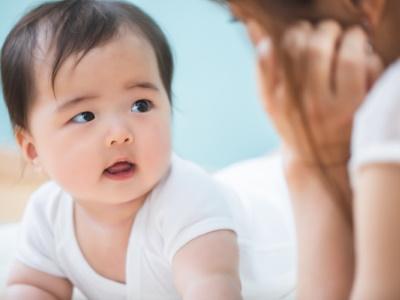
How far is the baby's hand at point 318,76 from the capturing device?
46 centimetres

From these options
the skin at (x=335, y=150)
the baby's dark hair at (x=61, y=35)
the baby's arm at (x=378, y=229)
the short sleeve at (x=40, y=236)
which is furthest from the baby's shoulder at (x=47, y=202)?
the baby's arm at (x=378, y=229)

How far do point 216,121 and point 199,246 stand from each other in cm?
25

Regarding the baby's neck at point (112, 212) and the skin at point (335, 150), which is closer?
the skin at point (335, 150)

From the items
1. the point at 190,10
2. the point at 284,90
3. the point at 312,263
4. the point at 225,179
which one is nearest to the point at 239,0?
the point at 284,90

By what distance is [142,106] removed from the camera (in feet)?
2.16

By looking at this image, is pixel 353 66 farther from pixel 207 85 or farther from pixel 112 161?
pixel 207 85

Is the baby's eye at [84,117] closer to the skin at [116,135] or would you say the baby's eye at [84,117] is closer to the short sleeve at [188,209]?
the skin at [116,135]

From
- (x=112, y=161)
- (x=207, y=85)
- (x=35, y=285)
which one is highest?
(x=207, y=85)

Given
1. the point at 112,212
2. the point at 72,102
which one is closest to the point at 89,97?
the point at 72,102

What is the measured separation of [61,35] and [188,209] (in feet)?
0.65

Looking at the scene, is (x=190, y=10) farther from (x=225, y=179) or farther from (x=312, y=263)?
(x=312, y=263)

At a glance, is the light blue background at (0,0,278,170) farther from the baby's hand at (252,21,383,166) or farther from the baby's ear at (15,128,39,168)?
the baby's hand at (252,21,383,166)

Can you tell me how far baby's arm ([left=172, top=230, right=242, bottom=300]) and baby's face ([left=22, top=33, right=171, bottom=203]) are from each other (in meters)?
0.07

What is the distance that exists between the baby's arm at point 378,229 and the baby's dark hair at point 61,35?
0.99 ft
